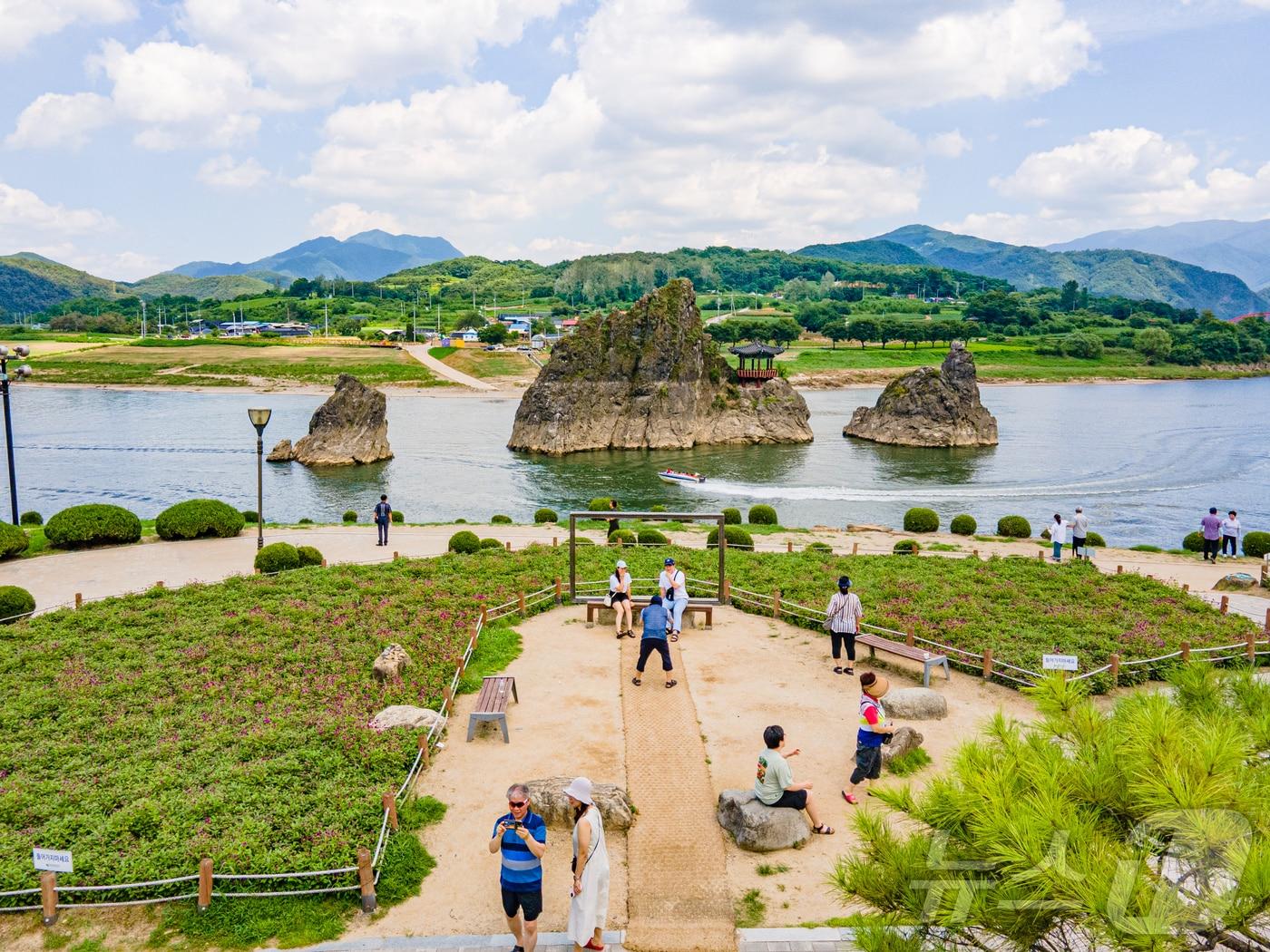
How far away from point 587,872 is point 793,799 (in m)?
3.88

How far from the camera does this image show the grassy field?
143875mm

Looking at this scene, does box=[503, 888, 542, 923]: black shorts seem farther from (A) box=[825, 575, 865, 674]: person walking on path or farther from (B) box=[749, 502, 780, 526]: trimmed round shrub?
(B) box=[749, 502, 780, 526]: trimmed round shrub

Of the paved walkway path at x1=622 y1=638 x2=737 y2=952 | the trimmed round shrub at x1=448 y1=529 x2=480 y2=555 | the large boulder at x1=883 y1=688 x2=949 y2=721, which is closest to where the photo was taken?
the paved walkway path at x1=622 y1=638 x2=737 y2=952

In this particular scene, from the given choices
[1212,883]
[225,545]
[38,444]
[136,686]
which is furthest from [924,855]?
[38,444]

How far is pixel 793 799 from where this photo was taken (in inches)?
502

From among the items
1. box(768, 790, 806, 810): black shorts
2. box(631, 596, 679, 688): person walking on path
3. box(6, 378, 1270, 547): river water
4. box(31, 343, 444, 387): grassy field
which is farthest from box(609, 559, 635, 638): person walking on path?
box(31, 343, 444, 387): grassy field

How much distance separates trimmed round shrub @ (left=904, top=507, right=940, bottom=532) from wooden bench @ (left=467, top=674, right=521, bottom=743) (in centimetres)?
3046

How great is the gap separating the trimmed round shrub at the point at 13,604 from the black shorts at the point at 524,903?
64.2 feet

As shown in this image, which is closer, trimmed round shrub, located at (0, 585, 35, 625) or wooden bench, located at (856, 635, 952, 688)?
wooden bench, located at (856, 635, 952, 688)

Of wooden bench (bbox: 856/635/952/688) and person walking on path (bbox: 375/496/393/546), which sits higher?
person walking on path (bbox: 375/496/393/546)

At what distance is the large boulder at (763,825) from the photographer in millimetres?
12547

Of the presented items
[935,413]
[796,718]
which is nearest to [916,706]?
[796,718]

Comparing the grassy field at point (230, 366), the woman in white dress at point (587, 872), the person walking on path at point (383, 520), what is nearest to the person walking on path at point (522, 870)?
the woman in white dress at point (587, 872)

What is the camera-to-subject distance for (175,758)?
14.7 metres
